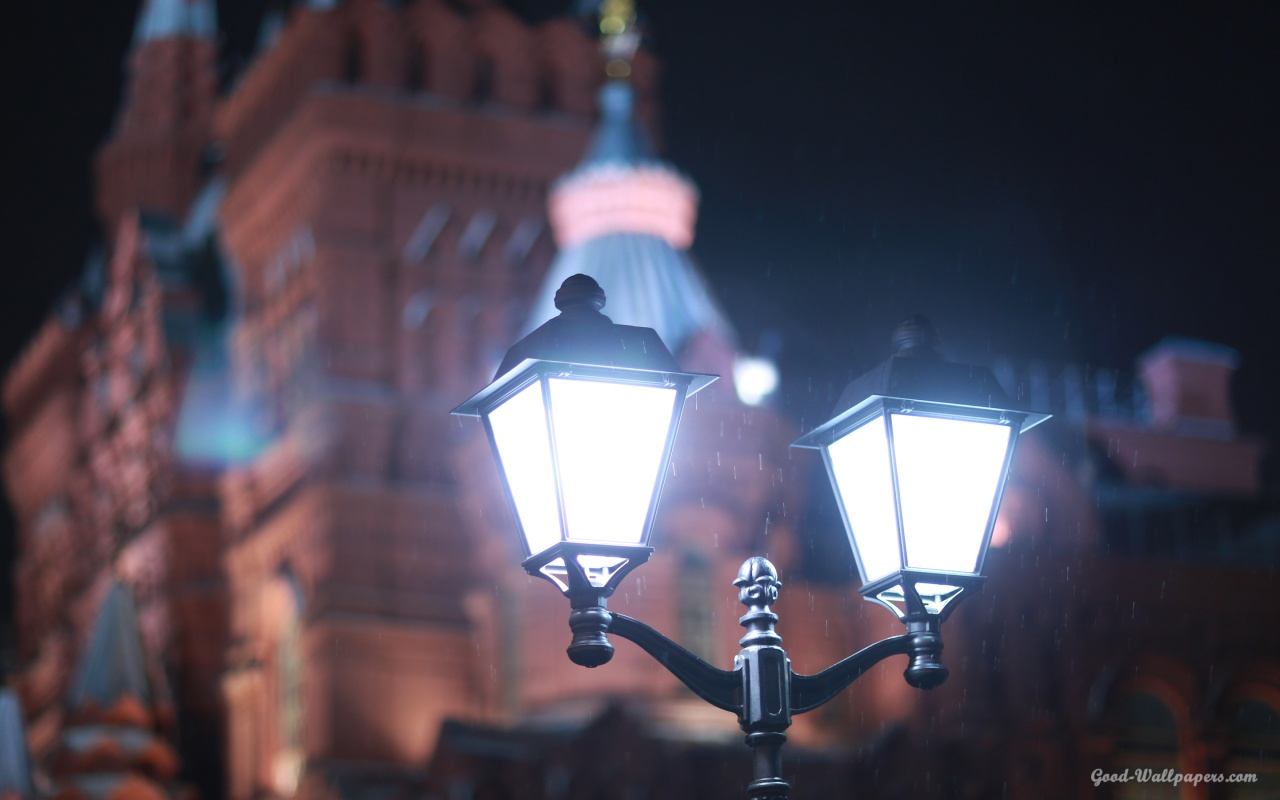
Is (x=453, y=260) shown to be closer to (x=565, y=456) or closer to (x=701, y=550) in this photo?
(x=701, y=550)

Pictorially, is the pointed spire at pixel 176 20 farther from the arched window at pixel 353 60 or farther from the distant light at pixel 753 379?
the distant light at pixel 753 379

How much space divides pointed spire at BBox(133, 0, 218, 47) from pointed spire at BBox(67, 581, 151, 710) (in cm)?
1872

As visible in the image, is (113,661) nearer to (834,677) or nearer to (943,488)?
(834,677)

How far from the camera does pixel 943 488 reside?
18.7 feet

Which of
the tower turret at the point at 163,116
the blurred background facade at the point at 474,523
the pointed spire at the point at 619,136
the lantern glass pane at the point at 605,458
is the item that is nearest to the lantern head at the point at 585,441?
the lantern glass pane at the point at 605,458

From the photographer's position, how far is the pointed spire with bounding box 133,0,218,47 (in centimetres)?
4712

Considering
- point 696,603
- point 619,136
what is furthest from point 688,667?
point 619,136

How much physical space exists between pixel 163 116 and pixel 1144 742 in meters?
30.2

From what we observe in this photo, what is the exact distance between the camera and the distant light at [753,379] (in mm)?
29656

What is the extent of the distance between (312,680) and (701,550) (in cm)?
709

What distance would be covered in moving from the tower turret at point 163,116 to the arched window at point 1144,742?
91.2 feet

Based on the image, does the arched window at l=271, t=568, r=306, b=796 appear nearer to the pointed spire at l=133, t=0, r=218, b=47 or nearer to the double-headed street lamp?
the pointed spire at l=133, t=0, r=218, b=47

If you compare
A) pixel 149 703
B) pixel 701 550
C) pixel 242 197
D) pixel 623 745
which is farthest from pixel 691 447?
pixel 242 197

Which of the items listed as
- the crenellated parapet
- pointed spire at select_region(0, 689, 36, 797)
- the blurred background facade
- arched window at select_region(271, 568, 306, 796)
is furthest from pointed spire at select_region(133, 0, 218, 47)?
pointed spire at select_region(0, 689, 36, 797)
